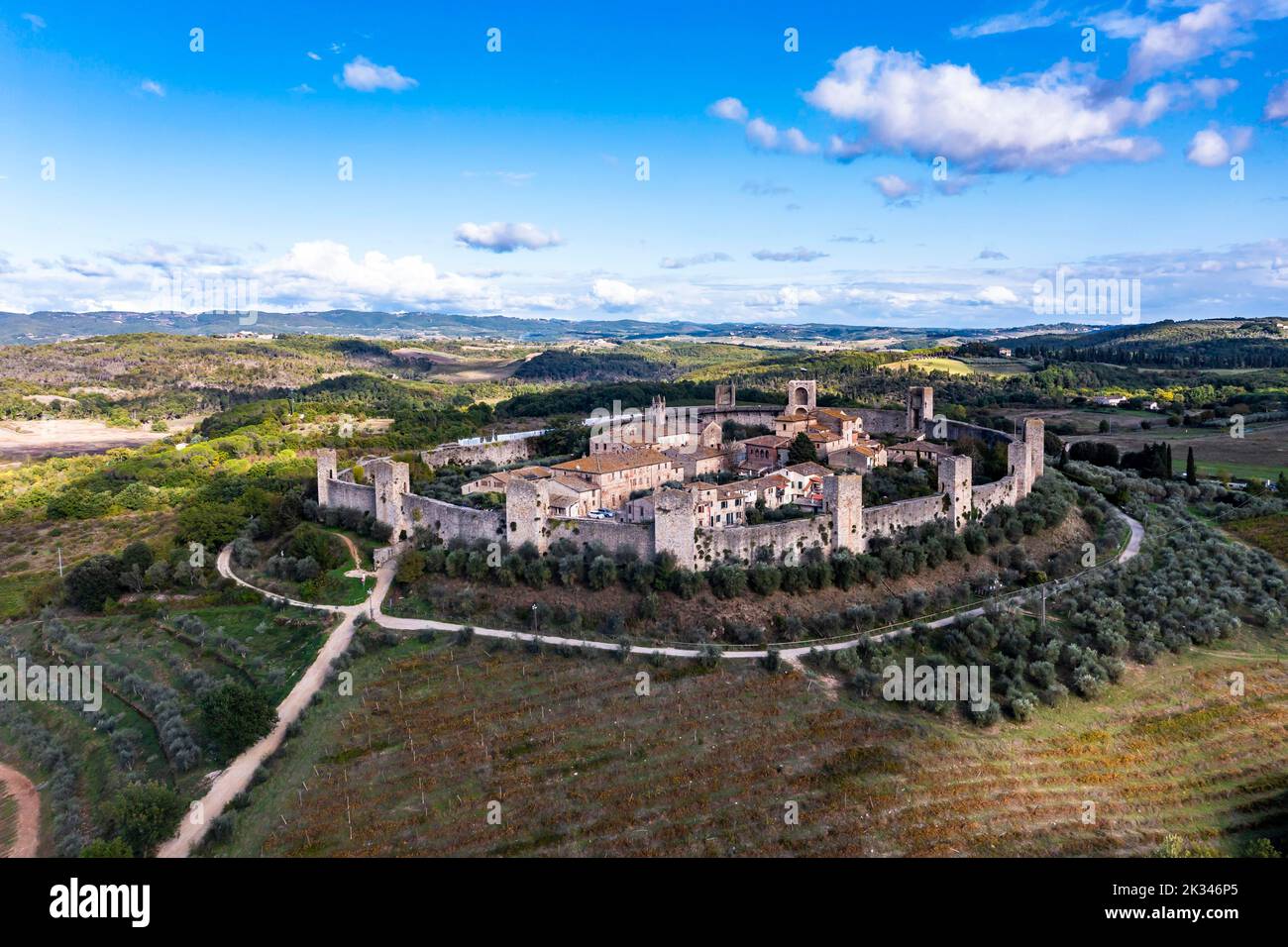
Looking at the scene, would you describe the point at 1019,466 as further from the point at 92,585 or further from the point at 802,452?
the point at 92,585

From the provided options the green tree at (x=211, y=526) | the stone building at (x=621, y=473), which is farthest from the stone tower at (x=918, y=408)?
the green tree at (x=211, y=526)

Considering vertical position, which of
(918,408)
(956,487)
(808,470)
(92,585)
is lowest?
(92,585)

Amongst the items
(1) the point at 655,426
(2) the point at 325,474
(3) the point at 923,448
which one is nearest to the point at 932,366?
(1) the point at 655,426

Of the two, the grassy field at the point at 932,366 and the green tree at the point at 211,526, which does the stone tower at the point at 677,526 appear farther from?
the grassy field at the point at 932,366

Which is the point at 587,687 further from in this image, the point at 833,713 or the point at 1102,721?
the point at 1102,721

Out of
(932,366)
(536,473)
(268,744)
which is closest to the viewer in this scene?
(268,744)
